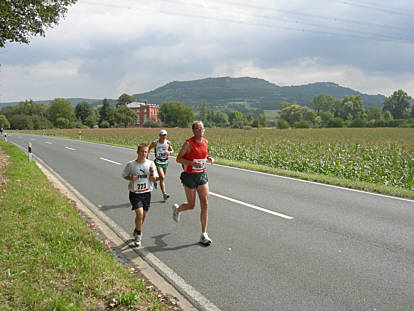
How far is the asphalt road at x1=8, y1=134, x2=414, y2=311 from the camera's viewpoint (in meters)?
3.61

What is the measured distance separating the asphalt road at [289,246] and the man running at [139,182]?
52cm

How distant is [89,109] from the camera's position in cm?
13600

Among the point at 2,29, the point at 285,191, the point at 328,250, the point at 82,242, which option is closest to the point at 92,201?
the point at 82,242

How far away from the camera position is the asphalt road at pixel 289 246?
3.61 meters

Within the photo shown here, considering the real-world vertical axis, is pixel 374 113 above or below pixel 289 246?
above

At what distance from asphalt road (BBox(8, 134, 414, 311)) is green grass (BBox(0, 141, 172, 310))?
2.58 feet

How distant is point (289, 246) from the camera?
197 inches

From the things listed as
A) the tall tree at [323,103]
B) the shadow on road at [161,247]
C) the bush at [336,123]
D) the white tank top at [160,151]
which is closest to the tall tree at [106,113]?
the bush at [336,123]

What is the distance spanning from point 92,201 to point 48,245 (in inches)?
145

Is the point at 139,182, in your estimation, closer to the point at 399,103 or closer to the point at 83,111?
the point at 83,111

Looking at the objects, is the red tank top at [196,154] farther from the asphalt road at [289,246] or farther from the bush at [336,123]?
the bush at [336,123]

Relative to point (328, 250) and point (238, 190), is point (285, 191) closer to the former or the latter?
point (238, 190)

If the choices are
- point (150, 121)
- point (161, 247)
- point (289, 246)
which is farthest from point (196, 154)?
point (150, 121)

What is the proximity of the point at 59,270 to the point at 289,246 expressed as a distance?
10.6 ft
